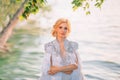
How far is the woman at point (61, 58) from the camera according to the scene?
→ 258cm

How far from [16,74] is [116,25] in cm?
288

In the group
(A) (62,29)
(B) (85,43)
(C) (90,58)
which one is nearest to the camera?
(A) (62,29)

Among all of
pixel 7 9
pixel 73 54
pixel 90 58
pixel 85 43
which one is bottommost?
pixel 73 54

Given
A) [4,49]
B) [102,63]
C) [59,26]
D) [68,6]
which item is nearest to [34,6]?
[59,26]

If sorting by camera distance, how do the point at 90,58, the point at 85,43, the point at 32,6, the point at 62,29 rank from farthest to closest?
the point at 85,43 → the point at 90,58 → the point at 32,6 → the point at 62,29

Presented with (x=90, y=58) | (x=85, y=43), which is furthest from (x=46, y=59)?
(x=85, y=43)

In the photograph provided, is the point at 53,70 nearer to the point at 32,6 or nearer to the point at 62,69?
the point at 62,69

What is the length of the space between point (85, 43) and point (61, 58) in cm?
636

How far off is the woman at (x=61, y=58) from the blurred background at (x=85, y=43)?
5.32 meters

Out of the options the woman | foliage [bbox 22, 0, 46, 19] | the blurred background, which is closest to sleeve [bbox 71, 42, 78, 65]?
the woman

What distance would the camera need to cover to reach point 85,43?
8.94 m

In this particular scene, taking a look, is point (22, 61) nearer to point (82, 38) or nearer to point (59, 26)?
point (82, 38)

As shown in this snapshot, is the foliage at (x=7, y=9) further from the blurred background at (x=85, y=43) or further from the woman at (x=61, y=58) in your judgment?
the woman at (x=61, y=58)

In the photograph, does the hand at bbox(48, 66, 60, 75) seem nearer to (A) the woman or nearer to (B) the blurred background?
(A) the woman
